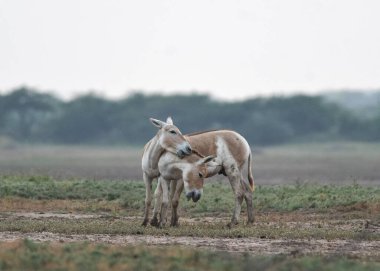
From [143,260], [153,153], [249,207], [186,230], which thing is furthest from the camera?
[249,207]

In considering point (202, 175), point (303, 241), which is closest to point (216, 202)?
point (202, 175)

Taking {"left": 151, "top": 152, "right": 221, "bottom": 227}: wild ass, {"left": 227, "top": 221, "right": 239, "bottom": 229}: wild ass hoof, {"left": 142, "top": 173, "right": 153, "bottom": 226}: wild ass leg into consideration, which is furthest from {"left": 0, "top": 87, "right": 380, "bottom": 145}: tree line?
{"left": 151, "top": 152, "right": 221, "bottom": 227}: wild ass

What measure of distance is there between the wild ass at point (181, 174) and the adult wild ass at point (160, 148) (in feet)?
0.41

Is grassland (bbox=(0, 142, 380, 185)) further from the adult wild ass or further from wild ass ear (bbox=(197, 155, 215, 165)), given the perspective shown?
wild ass ear (bbox=(197, 155, 215, 165))

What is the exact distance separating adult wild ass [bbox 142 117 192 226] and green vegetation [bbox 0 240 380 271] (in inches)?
171

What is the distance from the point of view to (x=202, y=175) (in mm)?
19672

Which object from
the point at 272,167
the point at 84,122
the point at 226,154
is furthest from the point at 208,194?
the point at 84,122

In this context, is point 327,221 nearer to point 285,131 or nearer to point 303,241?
point 303,241

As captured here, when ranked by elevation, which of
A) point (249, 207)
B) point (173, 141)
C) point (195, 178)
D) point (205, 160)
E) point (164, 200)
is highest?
point (173, 141)

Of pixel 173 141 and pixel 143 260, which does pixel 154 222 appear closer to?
pixel 173 141

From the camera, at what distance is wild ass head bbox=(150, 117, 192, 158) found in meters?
19.7

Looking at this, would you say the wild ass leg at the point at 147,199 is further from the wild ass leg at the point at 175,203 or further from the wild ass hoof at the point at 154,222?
the wild ass leg at the point at 175,203

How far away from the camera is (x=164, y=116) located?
97.3m

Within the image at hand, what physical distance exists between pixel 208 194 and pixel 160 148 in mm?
6315
